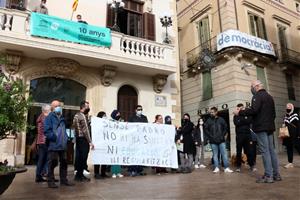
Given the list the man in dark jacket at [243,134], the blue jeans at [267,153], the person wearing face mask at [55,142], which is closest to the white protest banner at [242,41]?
the man in dark jacket at [243,134]

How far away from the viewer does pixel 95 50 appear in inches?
446

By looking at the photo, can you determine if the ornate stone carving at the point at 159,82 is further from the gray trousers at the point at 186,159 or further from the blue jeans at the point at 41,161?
the blue jeans at the point at 41,161

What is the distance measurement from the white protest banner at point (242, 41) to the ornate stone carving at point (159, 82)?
652 centimetres

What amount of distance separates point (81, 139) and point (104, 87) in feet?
17.9

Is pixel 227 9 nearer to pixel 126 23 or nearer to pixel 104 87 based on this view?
pixel 126 23

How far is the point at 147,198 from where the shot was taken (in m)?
4.62

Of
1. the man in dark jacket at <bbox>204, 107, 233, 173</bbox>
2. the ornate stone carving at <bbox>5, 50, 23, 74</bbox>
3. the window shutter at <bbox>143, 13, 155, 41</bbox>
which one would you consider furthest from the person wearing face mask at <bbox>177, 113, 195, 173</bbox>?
the ornate stone carving at <bbox>5, 50, 23, 74</bbox>

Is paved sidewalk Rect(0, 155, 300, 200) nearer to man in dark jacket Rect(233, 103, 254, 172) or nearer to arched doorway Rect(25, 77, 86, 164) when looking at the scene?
man in dark jacket Rect(233, 103, 254, 172)

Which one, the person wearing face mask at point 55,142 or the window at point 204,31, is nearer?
the person wearing face mask at point 55,142

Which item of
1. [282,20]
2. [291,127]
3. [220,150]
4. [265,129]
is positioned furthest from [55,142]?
[282,20]

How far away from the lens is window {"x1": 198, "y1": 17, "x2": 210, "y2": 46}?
20.7 metres

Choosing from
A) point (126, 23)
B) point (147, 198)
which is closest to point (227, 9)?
point (126, 23)

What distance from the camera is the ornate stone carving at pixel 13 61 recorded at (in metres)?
10.4

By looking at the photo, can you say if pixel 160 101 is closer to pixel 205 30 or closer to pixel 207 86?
pixel 207 86
